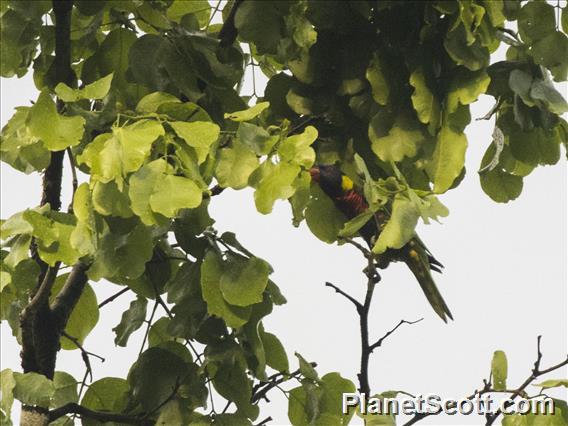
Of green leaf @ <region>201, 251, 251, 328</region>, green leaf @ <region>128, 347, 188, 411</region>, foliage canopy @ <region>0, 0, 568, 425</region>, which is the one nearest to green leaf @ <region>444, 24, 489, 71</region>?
foliage canopy @ <region>0, 0, 568, 425</region>

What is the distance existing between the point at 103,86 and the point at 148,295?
50 cm

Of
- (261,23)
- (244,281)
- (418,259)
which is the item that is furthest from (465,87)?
(418,259)

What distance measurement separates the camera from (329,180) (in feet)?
6.59

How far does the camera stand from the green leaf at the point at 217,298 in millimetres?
1516

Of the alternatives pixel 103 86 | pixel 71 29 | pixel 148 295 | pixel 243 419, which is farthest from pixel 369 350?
pixel 71 29

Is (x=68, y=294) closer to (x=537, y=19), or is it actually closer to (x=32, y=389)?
(x=32, y=389)

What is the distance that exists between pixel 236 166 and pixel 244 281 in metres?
0.22

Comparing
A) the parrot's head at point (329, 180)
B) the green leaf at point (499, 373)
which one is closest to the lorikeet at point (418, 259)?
the parrot's head at point (329, 180)

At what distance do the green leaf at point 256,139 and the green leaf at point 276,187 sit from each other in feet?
0.15

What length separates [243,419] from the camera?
5.43 ft

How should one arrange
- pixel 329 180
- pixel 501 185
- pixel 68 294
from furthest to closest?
pixel 329 180
pixel 501 185
pixel 68 294

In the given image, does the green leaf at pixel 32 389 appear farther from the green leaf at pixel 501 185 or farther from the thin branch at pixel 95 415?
the green leaf at pixel 501 185

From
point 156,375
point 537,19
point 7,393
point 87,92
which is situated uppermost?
point 537,19

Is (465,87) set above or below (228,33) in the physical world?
below
